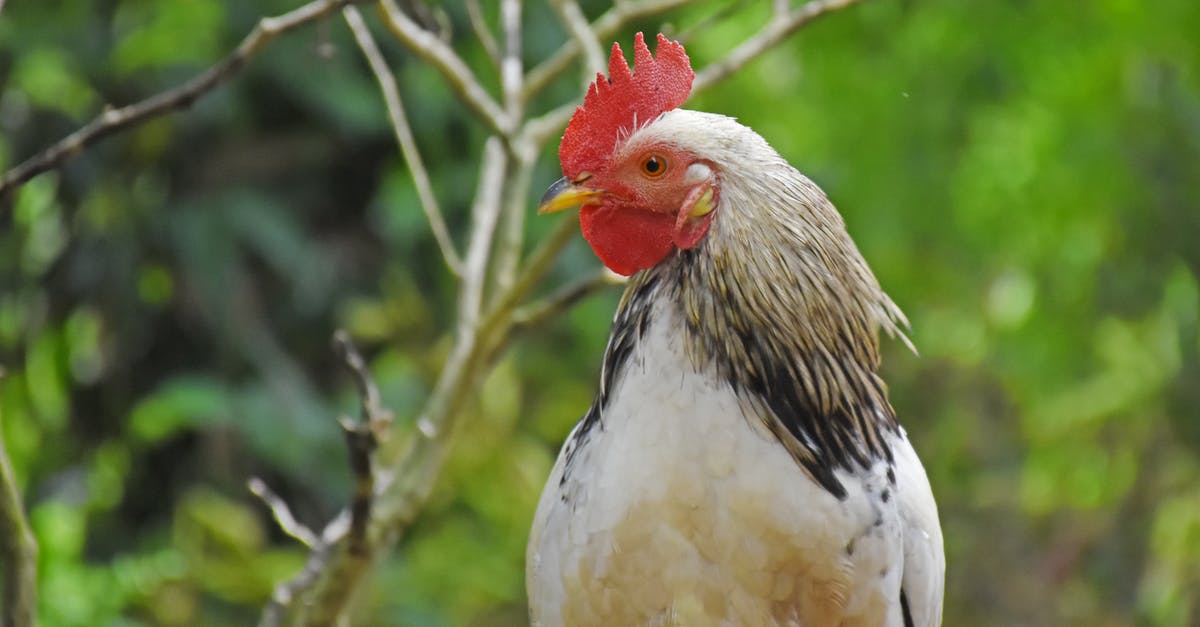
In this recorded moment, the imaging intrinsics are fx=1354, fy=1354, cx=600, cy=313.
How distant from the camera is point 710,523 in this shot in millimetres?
1864

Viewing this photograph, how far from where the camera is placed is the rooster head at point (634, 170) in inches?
76.0

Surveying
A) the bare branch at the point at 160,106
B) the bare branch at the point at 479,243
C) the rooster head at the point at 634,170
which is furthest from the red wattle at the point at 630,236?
the bare branch at the point at 479,243

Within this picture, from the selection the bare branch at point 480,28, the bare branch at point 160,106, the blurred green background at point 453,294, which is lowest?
the blurred green background at point 453,294

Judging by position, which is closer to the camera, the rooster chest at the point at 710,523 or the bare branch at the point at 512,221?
the rooster chest at the point at 710,523

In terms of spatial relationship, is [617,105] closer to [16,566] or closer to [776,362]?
[776,362]

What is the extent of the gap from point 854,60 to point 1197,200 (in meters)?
1.56

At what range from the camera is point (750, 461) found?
1864mm

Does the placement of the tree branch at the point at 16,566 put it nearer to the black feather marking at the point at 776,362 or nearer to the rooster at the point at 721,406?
the rooster at the point at 721,406

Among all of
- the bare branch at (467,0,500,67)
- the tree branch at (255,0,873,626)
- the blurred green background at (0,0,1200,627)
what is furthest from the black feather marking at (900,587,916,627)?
the blurred green background at (0,0,1200,627)

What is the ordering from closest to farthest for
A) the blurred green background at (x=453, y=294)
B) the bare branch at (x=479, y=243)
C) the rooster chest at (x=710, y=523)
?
the rooster chest at (x=710, y=523) < the bare branch at (x=479, y=243) < the blurred green background at (x=453, y=294)

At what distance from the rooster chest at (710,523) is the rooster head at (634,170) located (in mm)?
122

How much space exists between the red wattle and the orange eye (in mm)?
57

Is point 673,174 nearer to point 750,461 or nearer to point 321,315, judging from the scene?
point 750,461

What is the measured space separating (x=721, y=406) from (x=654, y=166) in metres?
0.36
